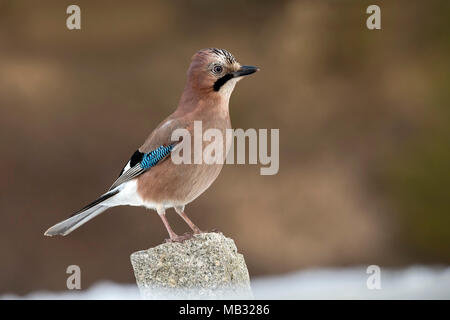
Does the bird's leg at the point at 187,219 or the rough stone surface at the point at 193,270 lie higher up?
the bird's leg at the point at 187,219

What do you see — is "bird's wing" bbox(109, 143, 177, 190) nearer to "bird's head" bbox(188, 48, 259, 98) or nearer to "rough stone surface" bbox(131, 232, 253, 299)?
"bird's head" bbox(188, 48, 259, 98)

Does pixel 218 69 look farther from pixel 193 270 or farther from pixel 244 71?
pixel 193 270

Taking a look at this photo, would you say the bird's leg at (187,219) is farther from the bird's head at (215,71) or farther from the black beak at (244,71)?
the black beak at (244,71)

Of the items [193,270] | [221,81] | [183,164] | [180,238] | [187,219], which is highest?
[221,81]

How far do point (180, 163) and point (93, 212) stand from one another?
2.94ft

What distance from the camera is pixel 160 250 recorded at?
4.89 metres

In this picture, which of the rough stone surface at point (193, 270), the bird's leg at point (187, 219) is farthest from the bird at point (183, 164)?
the rough stone surface at point (193, 270)

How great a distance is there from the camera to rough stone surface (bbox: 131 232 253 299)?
15.5 ft

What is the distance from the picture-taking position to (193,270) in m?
4.77

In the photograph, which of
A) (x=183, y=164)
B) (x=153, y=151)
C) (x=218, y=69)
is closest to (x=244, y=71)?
(x=218, y=69)

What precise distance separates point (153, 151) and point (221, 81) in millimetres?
748

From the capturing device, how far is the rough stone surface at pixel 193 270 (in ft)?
15.5

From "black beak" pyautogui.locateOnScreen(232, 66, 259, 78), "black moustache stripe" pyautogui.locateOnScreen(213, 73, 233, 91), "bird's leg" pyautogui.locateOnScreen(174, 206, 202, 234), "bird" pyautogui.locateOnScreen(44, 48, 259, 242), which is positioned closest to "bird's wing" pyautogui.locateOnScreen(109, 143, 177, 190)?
"bird" pyautogui.locateOnScreen(44, 48, 259, 242)

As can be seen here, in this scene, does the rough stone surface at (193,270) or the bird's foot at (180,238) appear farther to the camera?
the bird's foot at (180,238)
